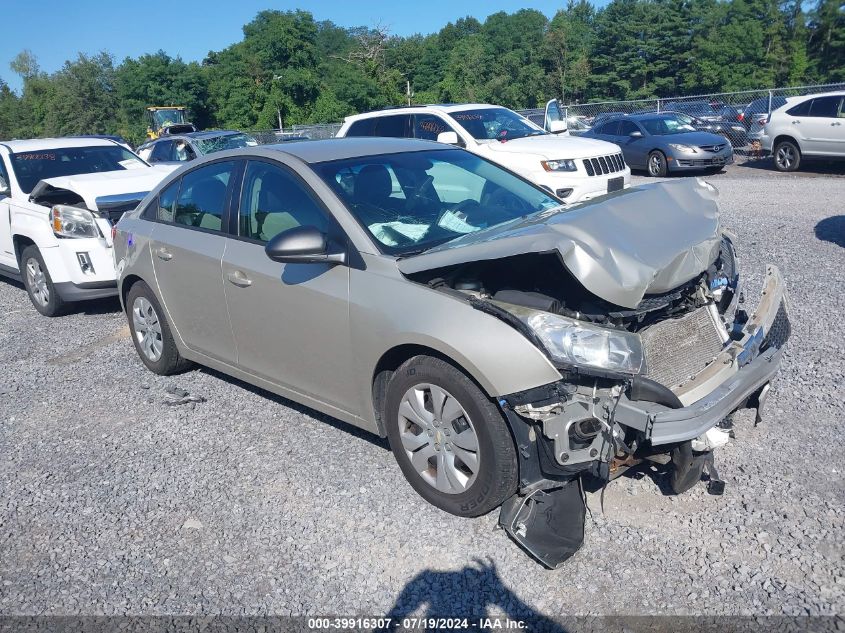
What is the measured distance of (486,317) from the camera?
334 cm

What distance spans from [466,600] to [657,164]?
16617mm

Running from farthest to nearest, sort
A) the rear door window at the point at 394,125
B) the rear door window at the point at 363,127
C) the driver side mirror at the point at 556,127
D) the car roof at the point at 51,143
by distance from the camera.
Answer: the driver side mirror at the point at 556,127, the rear door window at the point at 363,127, the rear door window at the point at 394,125, the car roof at the point at 51,143

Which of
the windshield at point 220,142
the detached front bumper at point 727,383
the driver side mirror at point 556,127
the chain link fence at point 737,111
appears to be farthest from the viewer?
the chain link fence at point 737,111

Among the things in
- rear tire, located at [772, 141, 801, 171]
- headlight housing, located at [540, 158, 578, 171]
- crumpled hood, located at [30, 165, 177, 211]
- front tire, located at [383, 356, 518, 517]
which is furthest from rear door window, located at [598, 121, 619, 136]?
front tire, located at [383, 356, 518, 517]

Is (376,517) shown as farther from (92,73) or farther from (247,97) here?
(92,73)

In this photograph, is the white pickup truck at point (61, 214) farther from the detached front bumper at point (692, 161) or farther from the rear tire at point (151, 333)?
the detached front bumper at point (692, 161)

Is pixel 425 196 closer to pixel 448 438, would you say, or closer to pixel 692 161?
pixel 448 438

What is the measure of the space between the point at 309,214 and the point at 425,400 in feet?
4.50

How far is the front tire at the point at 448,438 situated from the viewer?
3371 mm

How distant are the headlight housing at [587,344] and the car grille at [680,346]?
183 mm

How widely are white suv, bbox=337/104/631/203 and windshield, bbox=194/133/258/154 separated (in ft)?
20.0

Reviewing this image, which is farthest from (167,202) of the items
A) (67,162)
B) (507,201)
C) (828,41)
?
(828,41)

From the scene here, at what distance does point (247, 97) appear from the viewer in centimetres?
5062

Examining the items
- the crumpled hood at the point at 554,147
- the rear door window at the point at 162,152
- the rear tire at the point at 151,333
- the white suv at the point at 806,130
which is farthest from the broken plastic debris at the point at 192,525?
the white suv at the point at 806,130
